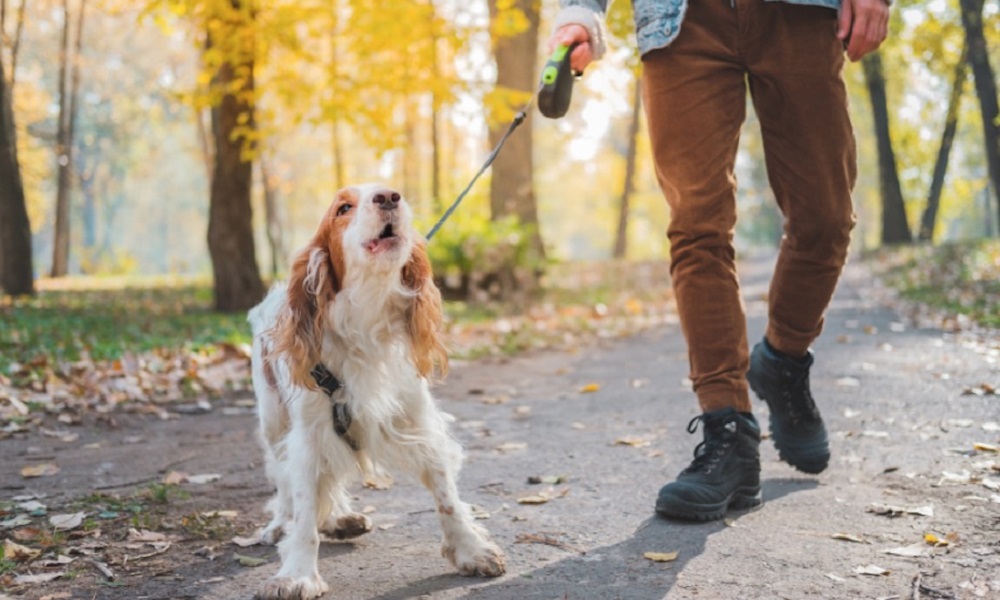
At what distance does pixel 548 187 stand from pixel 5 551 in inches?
1923

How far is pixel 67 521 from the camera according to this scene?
3.47 metres

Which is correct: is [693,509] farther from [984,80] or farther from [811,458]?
[984,80]

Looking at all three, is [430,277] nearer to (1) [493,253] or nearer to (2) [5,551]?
(2) [5,551]

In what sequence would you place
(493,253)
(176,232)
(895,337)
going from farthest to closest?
(176,232), (493,253), (895,337)

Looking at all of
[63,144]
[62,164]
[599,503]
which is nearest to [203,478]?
[599,503]

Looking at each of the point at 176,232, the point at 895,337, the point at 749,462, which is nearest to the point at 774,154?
the point at 749,462

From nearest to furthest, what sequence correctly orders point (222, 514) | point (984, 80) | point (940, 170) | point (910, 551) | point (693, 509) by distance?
point (910, 551) < point (693, 509) < point (222, 514) < point (984, 80) < point (940, 170)

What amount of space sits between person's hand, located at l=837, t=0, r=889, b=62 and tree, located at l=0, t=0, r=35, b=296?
1245 cm

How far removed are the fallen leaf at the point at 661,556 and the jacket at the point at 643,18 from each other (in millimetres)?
1723

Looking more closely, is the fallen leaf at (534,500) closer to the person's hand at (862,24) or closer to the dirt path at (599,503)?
the dirt path at (599,503)

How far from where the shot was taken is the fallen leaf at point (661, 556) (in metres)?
2.83

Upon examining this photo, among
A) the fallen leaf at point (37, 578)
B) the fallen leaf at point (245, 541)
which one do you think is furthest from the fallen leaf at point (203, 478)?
the fallen leaf at point (37, 578)

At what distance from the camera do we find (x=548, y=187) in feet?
168

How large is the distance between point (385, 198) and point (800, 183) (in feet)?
4.95
